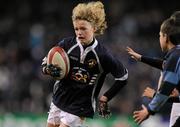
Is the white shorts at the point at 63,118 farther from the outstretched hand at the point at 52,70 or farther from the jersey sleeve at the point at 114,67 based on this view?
the jersey sleeve at the point at 114,67

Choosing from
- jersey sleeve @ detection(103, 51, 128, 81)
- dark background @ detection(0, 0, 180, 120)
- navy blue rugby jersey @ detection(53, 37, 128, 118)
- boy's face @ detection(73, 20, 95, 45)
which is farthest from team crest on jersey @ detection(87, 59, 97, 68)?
dark background @ detection(0, 0, 180, 120)

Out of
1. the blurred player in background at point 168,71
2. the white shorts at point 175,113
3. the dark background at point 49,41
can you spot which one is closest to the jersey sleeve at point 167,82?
the blurred player in background at point 168,71

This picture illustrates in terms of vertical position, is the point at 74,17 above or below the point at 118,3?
above

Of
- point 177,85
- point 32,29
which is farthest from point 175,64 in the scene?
point 32,29

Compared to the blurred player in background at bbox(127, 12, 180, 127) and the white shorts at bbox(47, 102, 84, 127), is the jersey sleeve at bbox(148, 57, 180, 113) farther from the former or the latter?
the white shorts at bbox(47, 102, 84, 127)

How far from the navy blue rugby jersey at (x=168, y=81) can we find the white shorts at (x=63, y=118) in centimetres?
131

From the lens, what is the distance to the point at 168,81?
7.71 metres

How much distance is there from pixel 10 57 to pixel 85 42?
413 inches

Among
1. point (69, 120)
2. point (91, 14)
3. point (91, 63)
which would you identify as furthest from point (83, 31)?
point (69, 120)

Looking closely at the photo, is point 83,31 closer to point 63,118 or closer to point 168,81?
point 63,118

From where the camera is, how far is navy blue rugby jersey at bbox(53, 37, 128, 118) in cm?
880

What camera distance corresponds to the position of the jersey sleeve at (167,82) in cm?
770

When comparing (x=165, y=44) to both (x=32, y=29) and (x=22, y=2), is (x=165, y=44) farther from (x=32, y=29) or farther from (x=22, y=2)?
(x=22, y=2)

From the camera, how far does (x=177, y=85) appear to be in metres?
7.83
